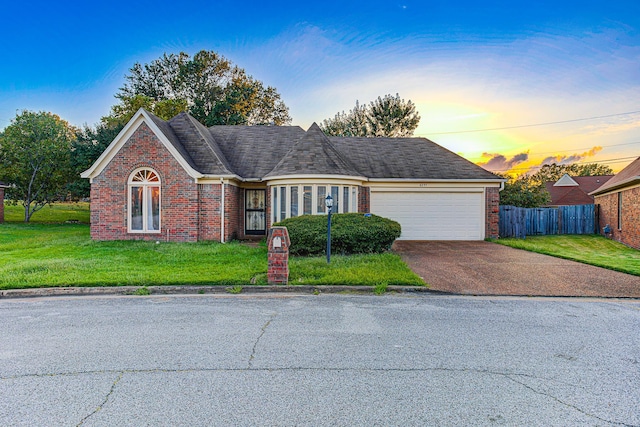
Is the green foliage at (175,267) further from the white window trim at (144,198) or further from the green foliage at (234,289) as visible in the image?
the white window trim at (144,198)

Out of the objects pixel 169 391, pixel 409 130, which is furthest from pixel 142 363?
pixel 409 130

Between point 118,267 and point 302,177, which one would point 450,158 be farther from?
point 118,267

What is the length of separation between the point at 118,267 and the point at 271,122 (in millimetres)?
32243

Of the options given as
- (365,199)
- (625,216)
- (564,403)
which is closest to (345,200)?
(365,199)

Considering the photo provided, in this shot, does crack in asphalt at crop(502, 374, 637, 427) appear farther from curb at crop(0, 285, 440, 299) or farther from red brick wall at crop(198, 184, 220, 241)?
red brick wall at crop(198, 184, 220, 241)

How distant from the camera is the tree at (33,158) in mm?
26328

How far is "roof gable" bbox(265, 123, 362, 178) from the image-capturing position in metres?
14.6

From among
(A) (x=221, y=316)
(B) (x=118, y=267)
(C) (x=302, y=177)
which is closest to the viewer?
(A) (x=221, y=316)

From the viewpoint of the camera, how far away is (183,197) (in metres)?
14.5

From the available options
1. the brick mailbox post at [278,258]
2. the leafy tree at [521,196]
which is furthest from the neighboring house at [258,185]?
the brick mailbox post at [278,258]

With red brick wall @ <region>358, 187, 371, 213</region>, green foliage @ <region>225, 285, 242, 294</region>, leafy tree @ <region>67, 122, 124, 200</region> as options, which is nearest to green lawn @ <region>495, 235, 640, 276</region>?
red brick wall @ <region>358, 187, 371, 213</region>

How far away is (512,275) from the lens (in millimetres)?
9188

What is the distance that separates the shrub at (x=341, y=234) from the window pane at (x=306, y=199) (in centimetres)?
236

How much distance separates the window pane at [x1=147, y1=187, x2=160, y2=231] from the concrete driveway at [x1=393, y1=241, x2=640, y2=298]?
9.15m
